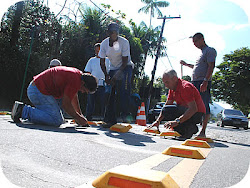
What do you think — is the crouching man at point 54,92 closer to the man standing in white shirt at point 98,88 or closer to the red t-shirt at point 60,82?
the red t-shirt at point 60,82

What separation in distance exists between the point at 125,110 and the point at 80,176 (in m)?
3.36

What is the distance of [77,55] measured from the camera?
15.1 metres

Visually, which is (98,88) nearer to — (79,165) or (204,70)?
(204,70)

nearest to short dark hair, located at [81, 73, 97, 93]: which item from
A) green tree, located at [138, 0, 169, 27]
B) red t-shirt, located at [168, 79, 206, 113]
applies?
red t-shirt, located at [168, 79, 206, 113]

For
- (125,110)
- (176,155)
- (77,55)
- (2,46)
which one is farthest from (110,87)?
(77,55)

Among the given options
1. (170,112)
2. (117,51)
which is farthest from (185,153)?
(117,51)

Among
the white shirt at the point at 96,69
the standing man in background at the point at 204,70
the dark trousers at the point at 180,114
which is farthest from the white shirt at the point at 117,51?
the standing man in background at the point at 204,70

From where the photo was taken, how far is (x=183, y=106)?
169 inches

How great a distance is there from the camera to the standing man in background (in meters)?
Answer: 4.47

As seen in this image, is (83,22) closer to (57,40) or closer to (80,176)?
(57,40)

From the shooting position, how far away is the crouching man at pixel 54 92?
373cm

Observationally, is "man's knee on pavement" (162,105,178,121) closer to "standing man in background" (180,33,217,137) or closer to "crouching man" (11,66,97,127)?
"standing man in background" (180,33,217,137)

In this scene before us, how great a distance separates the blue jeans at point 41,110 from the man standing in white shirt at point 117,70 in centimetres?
101

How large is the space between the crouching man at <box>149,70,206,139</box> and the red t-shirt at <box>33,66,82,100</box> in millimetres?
1362
